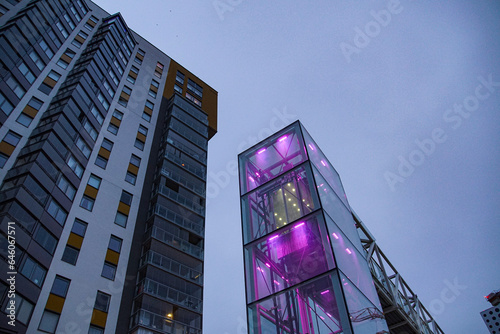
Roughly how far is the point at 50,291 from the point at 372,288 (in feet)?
59.4

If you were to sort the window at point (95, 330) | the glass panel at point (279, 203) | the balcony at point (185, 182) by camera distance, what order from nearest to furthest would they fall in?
the glass panel at point (279, 203) → the window at point (95, 330) → the balcony at point (185, 182)

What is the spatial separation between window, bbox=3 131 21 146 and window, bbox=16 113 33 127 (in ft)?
4.57

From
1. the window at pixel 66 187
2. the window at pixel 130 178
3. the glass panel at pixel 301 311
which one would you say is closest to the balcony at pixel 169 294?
the window at pixel 66 187

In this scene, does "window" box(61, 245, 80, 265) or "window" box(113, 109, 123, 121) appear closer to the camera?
"window" box(61, 245, 80, 265)

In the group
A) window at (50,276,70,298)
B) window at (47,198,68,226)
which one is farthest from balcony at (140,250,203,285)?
window at (47,198,68,226)

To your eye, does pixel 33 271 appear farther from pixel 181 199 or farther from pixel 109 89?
pixel 109 89

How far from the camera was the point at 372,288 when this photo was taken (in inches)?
550

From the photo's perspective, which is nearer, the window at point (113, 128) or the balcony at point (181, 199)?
the balcony at point (181, 199)

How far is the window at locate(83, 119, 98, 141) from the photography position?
30875 millimetres

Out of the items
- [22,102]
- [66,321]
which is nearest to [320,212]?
[66,321]

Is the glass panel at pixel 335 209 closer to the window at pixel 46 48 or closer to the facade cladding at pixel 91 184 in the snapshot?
the facade cladding at pixel 91 184

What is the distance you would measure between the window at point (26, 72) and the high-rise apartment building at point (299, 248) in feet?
71.6

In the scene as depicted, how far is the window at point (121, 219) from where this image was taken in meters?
28.8

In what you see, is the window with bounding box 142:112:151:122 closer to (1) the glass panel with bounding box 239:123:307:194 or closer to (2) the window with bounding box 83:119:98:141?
(2) the window with bounding box 83:119:98:141
